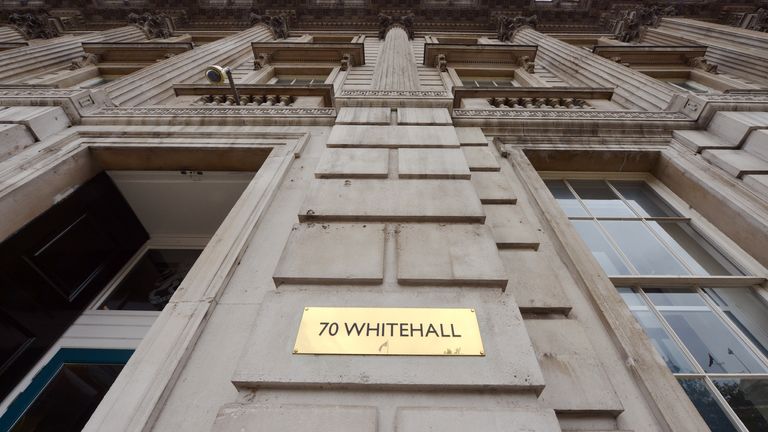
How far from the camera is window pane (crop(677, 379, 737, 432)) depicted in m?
2.56

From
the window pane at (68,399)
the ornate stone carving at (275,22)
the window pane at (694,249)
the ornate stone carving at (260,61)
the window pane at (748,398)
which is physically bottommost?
the window pane at (68,399)

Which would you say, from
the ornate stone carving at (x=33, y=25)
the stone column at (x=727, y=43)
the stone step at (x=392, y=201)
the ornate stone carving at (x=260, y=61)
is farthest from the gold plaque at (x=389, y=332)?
the ornate stone carving at (x=33, y=25)

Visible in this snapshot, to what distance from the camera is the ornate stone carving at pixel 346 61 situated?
10.9 m

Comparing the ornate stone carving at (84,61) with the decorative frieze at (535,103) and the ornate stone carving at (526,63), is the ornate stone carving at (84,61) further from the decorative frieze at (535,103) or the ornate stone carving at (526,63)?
the ornate stone carving at (526,63)

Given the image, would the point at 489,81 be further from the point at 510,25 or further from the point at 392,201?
the point at 392,201

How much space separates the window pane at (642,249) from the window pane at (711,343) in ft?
2.14

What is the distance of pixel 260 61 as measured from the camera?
11086mm

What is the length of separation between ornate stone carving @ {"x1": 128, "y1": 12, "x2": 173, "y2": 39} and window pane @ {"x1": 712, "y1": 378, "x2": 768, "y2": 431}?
22.8 metres

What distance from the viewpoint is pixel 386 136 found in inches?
178

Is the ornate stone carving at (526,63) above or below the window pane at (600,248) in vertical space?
above

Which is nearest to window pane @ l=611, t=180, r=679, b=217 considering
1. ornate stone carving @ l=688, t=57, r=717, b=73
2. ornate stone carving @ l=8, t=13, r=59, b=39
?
ornate stone carving @ l=688, t=57, r=717, b=73

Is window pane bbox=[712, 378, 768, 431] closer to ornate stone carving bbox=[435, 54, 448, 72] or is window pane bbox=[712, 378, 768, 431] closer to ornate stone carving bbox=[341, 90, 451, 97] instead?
ornate stone carving bbox=[341, 90, 451, 97]

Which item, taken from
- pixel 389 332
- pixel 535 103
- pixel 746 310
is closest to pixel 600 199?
pixel 746 310

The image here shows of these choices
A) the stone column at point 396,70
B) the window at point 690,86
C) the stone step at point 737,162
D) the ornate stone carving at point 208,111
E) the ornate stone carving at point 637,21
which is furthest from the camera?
the ornate stone carving at point 637,21
